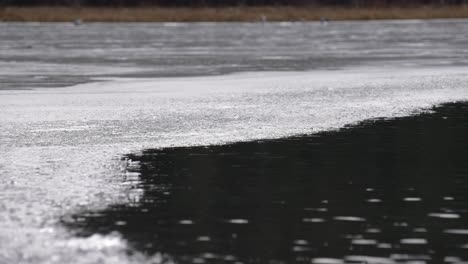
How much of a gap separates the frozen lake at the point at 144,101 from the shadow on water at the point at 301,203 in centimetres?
37

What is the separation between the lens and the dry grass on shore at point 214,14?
86.6m

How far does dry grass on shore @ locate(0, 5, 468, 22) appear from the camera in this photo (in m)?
86.6

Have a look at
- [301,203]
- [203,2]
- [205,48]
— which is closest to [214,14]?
[203,2]

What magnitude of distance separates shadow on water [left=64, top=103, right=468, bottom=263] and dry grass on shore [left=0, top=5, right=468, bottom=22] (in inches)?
2702

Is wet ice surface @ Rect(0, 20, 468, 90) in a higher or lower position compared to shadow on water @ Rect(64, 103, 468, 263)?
lower

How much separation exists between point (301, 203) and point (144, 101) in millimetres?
12715

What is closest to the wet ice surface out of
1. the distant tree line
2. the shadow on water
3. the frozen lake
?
the frozen lake

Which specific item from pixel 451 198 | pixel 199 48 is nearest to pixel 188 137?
pixel 451 198

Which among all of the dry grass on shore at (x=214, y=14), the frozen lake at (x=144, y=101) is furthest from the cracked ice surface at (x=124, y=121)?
the dry grass on shore at (x=214, y=14)

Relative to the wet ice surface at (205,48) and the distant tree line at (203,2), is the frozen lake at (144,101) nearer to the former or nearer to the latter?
the wet ice surface at (205,48)

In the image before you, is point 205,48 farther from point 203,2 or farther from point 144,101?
point 203,2

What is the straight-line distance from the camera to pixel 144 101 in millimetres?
24938

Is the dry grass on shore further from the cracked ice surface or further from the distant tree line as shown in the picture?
the cracked ice surface

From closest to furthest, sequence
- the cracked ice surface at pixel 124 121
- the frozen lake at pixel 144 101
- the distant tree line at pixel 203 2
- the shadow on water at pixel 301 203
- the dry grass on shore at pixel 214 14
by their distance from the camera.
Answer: the shadow on water at pixel 301 203 → the cracked ice surface at pixel 124 121 → the frozen lake at pixel 144 101 → the dry grass on shore at pixel 214 14 → the distant tree line at pixel 203 2
